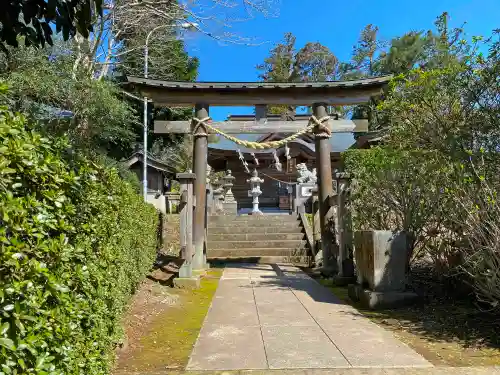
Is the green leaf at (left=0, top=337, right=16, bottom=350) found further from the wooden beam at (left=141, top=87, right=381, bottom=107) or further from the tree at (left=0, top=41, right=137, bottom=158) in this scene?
the tree at (left=0, top=41, right=137, bottom=158)

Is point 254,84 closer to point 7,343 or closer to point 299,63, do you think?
point 7,343

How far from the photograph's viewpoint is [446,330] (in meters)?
4.30

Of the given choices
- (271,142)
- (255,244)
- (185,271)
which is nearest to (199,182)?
(271,142)

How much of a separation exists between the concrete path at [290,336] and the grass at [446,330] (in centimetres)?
19

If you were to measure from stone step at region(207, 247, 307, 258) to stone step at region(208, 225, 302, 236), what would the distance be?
114cm

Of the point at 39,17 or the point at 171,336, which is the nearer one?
the point at 39,17

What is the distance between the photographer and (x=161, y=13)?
1302cm

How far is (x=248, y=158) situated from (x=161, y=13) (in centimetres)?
1059

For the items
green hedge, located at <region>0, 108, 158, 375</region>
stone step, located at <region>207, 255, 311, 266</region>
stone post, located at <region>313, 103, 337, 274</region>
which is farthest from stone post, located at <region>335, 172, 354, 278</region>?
green hedge, located at <region>0, 108, 158, 375</region>

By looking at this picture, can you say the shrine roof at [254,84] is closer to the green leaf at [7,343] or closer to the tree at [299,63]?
the green leaf at [7,343]

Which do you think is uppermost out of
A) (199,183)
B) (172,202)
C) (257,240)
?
(199,183)

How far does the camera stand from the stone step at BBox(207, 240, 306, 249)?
1179cm

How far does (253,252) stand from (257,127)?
13.9 ft

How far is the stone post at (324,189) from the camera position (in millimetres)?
8656
